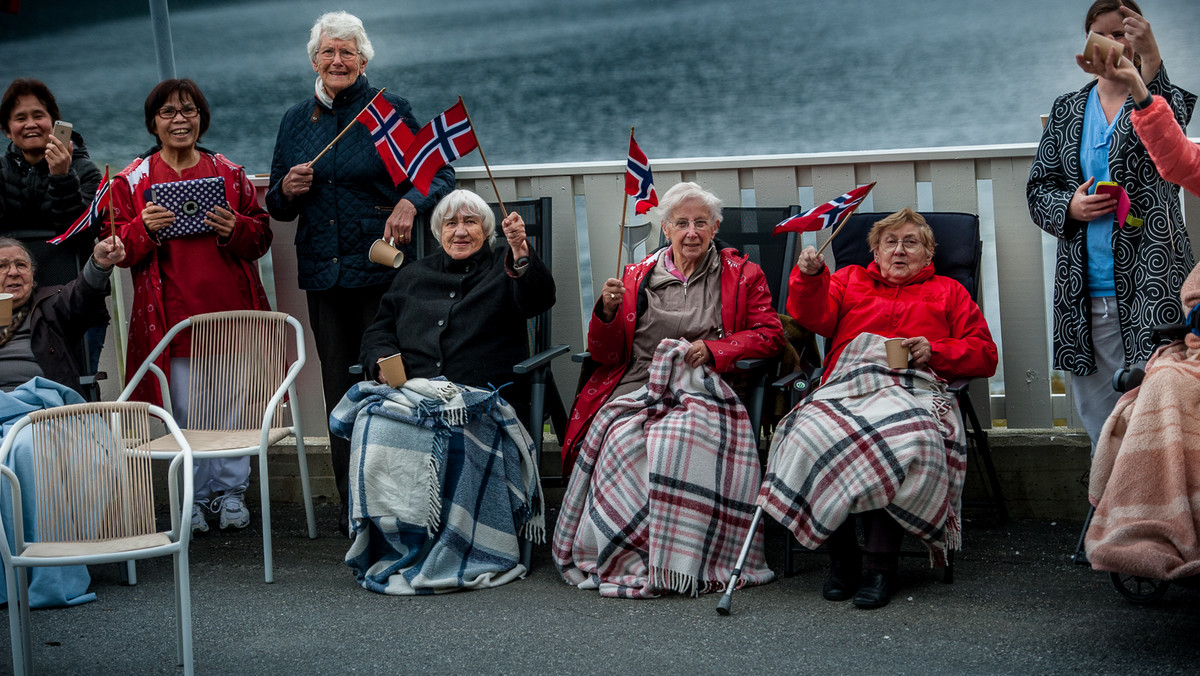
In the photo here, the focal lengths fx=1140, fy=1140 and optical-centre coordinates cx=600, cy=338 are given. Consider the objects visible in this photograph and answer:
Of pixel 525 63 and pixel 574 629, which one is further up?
pixel 525 63

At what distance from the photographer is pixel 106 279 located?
423 cm

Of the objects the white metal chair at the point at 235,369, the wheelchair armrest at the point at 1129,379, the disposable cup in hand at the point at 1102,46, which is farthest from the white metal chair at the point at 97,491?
the disposable cup in hand at the point at 1102,46

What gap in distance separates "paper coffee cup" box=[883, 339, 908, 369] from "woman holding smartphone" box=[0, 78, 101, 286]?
→ 124 inches

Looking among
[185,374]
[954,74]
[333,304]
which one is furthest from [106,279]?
[954,74]

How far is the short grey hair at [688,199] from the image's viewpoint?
4.16 meters

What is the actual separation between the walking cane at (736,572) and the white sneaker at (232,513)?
7.16ft

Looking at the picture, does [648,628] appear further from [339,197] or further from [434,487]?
[339,197]

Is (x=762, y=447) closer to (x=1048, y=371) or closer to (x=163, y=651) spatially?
(x=1048, y=371)

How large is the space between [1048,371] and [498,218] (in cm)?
230

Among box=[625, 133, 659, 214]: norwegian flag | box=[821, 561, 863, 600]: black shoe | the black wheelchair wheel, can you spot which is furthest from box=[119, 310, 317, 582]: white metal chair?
the black wheelchair wheel

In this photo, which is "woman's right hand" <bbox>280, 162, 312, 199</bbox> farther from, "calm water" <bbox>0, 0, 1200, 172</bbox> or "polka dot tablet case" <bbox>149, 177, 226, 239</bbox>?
"calm water" <bbox>0, 0, 1200, 172</bbox>

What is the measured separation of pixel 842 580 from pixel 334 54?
9.21 feet

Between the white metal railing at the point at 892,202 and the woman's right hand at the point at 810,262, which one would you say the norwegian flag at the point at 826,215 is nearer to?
the woman's right hand at the point at 810,262

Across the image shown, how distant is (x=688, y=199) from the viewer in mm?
4164
